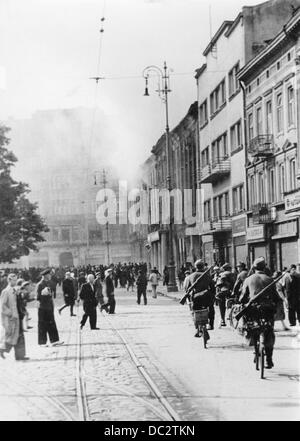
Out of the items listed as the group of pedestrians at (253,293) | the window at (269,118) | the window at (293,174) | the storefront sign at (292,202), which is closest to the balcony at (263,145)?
the window at (269,118)

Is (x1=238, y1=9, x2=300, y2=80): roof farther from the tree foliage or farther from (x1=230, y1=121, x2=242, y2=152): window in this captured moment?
the tree foliage

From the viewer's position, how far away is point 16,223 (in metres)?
41.1

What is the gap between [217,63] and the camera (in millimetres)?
34219

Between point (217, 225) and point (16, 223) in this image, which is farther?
point (16, 223)

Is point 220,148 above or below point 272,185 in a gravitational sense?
above

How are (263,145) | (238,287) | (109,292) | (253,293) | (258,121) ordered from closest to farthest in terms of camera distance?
(253,293)
(238,287)
(109,292)
(263,145)
(258,121)

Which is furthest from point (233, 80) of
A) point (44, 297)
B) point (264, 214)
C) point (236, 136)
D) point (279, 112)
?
point (44, 297)

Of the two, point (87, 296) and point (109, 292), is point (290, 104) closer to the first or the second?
point (109, 292)

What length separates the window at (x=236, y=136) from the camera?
36625 millimetres

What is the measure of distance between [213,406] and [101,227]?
14932 mm

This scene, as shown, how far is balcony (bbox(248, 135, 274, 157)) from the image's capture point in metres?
31.3

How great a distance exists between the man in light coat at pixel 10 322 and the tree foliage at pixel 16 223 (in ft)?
60.9

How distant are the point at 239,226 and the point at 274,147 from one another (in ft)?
18.7
